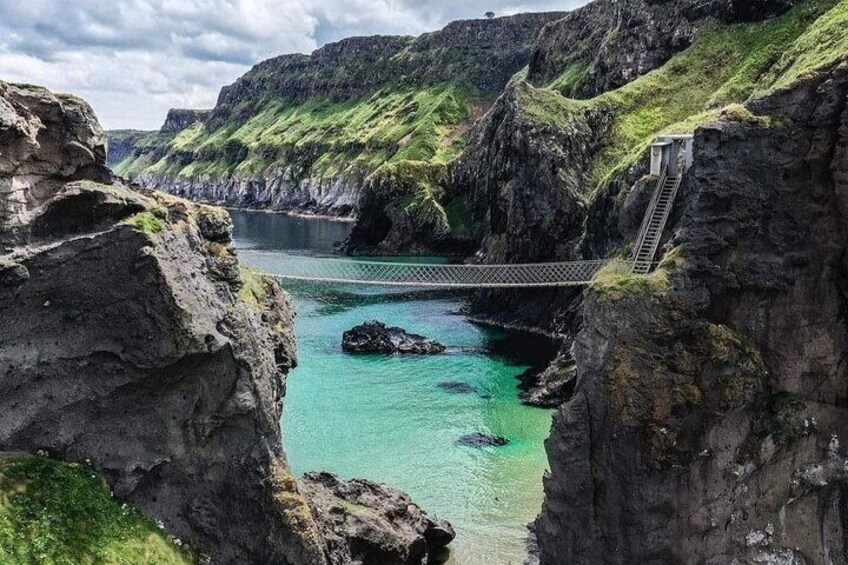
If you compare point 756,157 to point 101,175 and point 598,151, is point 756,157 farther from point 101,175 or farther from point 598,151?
point 598,151

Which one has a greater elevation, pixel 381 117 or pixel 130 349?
pixel 381 117

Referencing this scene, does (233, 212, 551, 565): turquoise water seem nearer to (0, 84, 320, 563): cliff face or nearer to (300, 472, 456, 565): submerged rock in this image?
(300, 472, 456, 565): submerged rock

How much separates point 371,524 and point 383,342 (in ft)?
91.7

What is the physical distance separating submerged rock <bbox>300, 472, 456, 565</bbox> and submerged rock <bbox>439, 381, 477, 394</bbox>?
1635cm

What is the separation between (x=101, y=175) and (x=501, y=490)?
1981cm

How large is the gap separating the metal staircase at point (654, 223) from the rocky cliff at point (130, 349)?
12590 millimetres

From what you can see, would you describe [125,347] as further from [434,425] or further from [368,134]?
[368,134]

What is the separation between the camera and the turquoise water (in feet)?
94.0

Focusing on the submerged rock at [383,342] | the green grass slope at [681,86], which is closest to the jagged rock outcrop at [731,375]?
the green grass slope at [681,86]

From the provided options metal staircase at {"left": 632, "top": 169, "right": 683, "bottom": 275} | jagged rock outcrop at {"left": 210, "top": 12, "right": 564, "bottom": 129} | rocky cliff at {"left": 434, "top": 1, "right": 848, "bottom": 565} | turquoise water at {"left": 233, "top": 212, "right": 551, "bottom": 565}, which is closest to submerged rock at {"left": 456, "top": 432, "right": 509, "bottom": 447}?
turquoise water at {"left": 233, "top": 212, "right": 551, "bottom": 565}

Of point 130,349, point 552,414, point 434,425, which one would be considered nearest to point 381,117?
point 434,425

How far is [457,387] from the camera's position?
4356 centimetres

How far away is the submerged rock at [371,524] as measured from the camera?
2217 cm

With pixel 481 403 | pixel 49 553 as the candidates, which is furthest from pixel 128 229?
pixel 481 403
